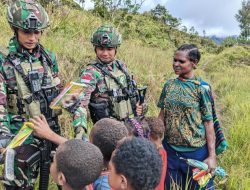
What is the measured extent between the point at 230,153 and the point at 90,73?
265 cm

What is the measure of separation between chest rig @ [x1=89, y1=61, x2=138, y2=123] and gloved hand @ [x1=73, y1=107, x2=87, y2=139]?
0.27m

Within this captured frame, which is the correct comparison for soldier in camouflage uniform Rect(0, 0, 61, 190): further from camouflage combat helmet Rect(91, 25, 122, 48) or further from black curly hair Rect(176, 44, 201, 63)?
black curly hair Rect(176, 44, 201, 63)

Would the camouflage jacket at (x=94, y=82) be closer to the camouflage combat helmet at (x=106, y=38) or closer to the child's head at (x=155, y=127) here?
the camouflage combat helmet at (x=106, y=38)

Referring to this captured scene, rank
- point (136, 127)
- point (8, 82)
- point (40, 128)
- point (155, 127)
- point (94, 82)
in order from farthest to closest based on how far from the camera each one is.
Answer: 1. point (155, 127)
2. point (136, 127)
3. point (94, 82)
4. point (8, 82)
5. point (40, 128)

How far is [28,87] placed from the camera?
226 cm

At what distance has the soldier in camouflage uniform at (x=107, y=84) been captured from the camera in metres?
2.61

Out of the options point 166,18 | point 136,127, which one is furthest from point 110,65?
point 166,18

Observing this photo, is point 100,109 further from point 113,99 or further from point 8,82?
point 8,82

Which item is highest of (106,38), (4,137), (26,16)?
(26,16)

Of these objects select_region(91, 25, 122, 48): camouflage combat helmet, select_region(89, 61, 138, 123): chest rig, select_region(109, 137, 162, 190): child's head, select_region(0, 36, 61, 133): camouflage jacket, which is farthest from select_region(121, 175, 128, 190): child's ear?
select_region(91, 25, 122, 48): camouflage combat helmet

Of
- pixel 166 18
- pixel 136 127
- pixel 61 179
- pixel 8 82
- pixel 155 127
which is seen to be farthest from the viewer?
pixel 166 18

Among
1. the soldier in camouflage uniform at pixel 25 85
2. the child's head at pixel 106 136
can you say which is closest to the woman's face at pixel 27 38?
the soldier in camouflage uniform at pixel 25 85

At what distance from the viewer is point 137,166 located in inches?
65.2

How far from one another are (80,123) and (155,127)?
79 centimetres
